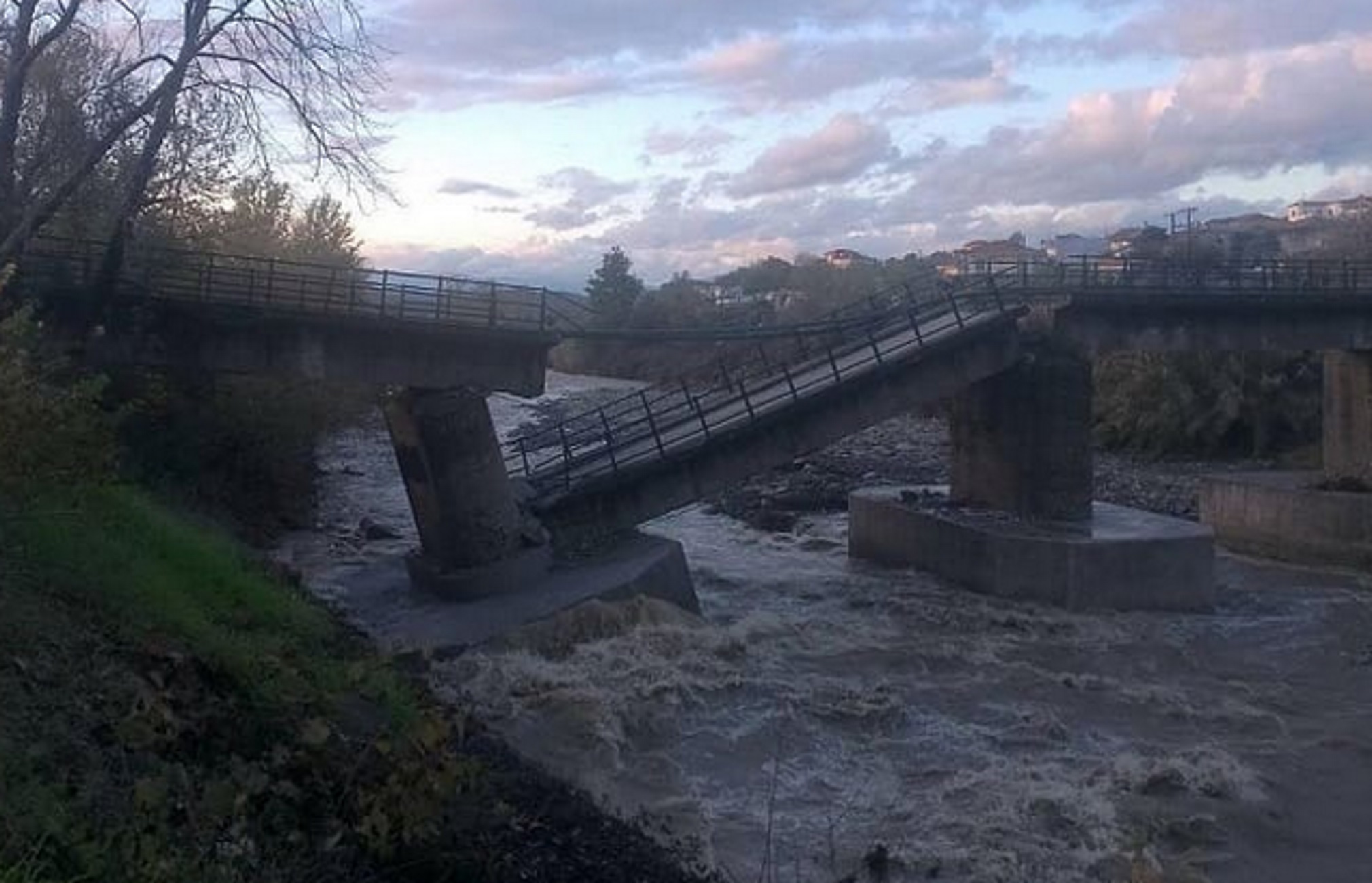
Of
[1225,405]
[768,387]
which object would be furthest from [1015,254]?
[768,387]

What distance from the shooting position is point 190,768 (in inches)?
403

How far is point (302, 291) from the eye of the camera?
29797 mm

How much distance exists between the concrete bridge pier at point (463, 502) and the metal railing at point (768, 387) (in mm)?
1854

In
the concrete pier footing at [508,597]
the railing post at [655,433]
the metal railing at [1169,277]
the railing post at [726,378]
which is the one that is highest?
the metal railing at [1169,277]

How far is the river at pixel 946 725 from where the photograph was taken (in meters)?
17.5

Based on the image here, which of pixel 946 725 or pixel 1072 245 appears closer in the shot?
pixel 946 725

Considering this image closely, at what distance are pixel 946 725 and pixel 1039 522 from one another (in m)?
13.2

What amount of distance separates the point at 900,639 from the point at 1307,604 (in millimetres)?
10964

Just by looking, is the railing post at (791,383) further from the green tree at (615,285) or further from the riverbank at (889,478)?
the green tree at (615,285)

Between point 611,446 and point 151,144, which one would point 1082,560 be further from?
point 151,144

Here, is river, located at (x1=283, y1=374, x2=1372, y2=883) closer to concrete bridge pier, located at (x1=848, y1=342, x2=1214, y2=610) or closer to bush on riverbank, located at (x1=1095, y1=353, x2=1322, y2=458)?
concrete bridge pier, located at (x1=848, y1=342, x2=1214, y2=610)

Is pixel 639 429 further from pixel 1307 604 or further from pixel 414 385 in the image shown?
pixel 1307 604

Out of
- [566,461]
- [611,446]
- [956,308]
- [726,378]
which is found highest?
[956,308]

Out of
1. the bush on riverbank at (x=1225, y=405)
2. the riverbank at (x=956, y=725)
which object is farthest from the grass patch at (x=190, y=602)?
the bush on riverbank at (x=1225, y=405)
